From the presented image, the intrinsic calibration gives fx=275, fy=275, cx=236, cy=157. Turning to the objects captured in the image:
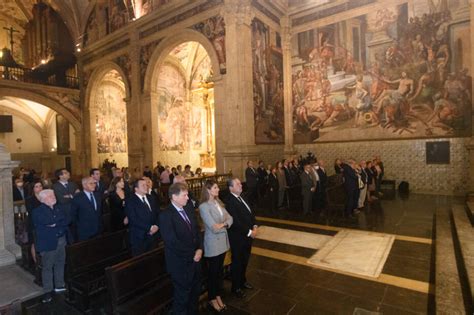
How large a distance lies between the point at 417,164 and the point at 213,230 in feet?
36.7

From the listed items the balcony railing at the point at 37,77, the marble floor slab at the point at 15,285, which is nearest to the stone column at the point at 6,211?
the marble floor slab at the point at 15,285

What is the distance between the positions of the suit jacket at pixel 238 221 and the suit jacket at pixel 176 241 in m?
0.79

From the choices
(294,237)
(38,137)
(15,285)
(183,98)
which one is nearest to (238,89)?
(294,237)

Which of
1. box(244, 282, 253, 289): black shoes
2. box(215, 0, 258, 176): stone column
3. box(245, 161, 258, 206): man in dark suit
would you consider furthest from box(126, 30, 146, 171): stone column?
box(244, 282, 253, 289): black shoes

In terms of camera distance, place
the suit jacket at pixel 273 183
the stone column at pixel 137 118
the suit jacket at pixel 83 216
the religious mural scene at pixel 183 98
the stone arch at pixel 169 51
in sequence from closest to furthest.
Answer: the suit jacket at pixel 83 216 → the suit jacket at pixel 273 183 → the stone arch at pixel 169 51 → the stone column at pixel 137 118 → the religious mural scene at pixel 183 98

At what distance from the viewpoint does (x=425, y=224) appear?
6.57 meters

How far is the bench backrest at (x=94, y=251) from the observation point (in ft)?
11.8

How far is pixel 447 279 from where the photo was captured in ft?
11.8

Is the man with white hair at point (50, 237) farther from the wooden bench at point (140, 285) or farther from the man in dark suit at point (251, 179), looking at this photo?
the man in dark suit at point (251, 179)

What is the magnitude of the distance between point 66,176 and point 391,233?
689cm

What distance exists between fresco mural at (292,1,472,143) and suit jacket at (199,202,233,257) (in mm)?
11033

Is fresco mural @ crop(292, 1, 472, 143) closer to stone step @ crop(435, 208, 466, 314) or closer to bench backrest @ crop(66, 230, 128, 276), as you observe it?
stone step @ crop(435, 208, 466, 314)

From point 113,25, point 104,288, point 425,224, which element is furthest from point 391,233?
point 113,25

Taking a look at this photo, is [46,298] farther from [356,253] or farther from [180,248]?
[356,253]
